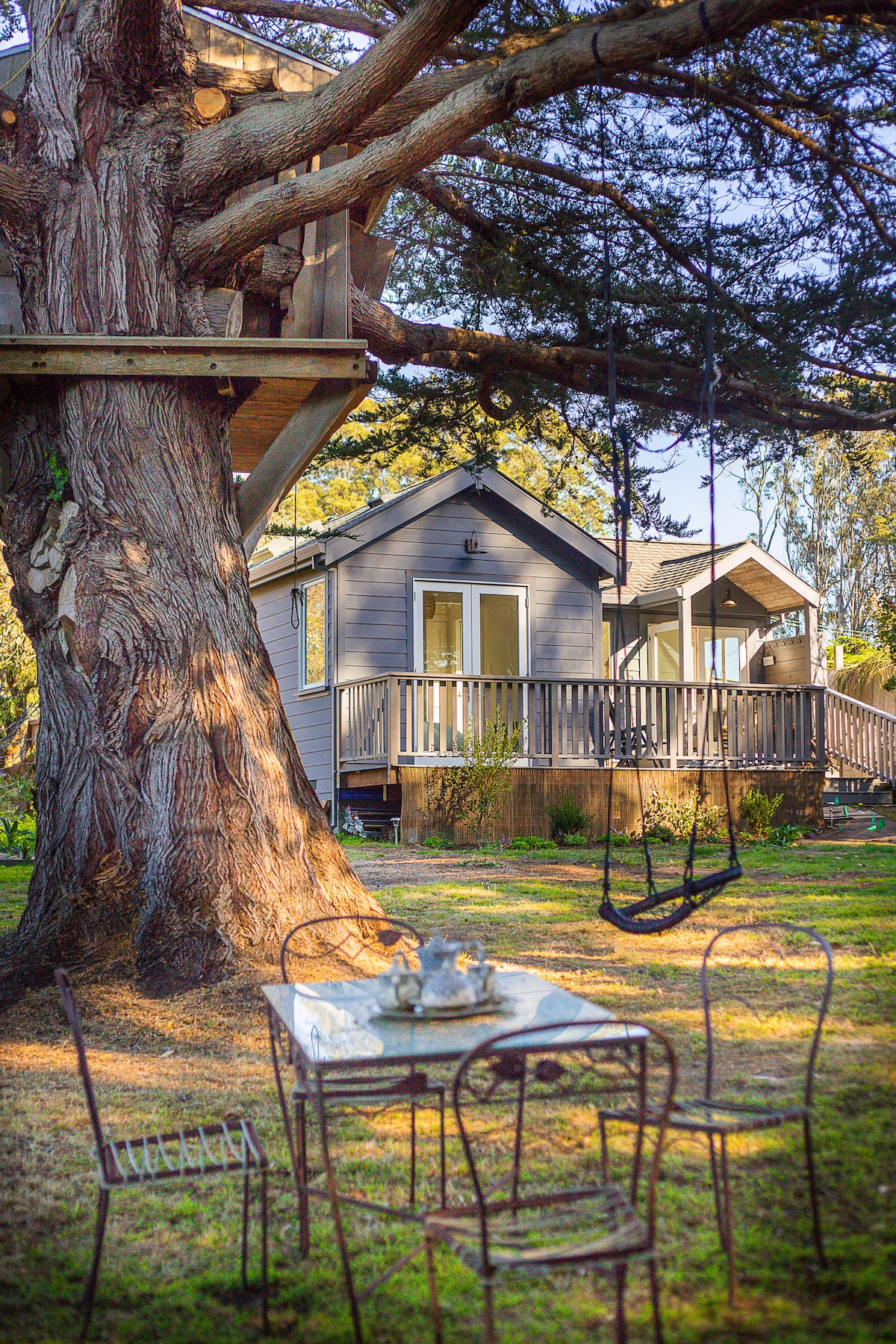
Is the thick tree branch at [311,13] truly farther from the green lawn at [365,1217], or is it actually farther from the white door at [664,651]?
the white door at [664,651]

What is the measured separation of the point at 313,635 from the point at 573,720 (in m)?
4.48

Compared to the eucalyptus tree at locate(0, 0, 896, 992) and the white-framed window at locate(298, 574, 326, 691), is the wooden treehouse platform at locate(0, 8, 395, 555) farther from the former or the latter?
the white-framed window at locate(298, 574, 326, 691)

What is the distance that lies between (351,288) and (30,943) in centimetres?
475

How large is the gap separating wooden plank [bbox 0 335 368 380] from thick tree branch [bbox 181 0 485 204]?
35.2 inches

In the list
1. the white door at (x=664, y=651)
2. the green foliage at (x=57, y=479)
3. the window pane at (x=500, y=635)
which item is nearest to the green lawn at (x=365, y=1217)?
the green foliage at (x=57, y=479)

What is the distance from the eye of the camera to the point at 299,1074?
342cm

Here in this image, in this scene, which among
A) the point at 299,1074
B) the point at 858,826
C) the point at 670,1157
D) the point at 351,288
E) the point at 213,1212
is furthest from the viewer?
the point at 858,826

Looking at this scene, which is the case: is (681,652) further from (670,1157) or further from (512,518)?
(670,1157)

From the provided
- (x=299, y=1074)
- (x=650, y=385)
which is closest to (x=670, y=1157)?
(x=299, y=1074)

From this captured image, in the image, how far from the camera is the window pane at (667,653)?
20109 millimetres

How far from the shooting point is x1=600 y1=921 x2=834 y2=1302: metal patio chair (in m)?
3.06

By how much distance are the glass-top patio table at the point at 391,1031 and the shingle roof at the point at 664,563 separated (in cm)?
1481

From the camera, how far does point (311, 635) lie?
17.2m

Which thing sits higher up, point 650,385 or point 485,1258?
point 650,385
